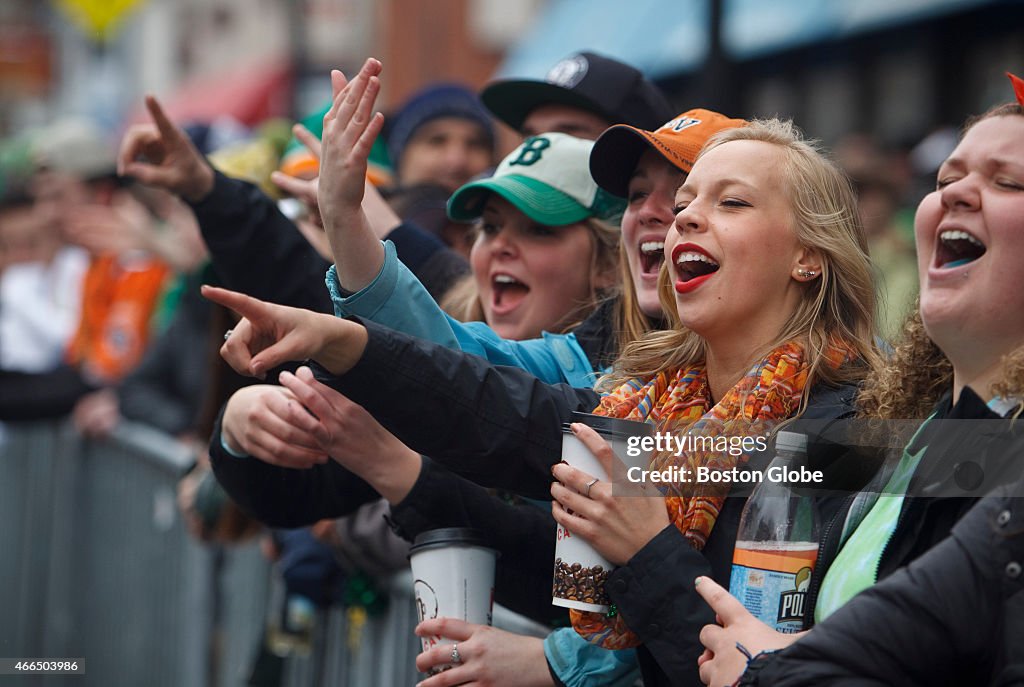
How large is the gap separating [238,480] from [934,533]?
2.06 metres

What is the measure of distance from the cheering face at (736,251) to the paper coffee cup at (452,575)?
25.4 inches

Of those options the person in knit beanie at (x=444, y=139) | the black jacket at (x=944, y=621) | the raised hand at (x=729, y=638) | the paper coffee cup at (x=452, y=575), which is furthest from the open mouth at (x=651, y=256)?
the person in knit beanie at (x=444, y=139)

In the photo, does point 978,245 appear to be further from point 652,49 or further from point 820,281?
point 652,49

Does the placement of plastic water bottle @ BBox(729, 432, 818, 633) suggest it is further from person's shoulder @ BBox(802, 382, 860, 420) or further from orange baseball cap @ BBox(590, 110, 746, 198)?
orange baseball cap @ BBox(590, 110, 746, 198)

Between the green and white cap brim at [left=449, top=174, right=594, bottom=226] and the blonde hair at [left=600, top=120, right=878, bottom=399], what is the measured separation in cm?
77

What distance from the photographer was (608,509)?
9.31 feet

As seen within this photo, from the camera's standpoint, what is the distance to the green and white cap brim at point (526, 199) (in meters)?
4.03

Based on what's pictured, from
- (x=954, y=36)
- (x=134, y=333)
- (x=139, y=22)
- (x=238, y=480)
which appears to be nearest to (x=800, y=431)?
(x=238, y=480)

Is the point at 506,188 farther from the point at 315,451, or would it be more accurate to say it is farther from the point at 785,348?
the point at 785,348

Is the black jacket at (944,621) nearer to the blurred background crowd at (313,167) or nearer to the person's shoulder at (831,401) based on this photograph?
the person's shoulder at (831,401)

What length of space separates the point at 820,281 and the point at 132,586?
16.9 feet

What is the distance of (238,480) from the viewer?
4055 millimetres

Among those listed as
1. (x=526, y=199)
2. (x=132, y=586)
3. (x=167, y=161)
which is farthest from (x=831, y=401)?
(x=132, y=586)

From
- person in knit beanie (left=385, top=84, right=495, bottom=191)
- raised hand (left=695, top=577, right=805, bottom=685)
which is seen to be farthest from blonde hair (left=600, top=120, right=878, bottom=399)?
person in knit beanie (left=385, top=84, right=495, bottom=191)
